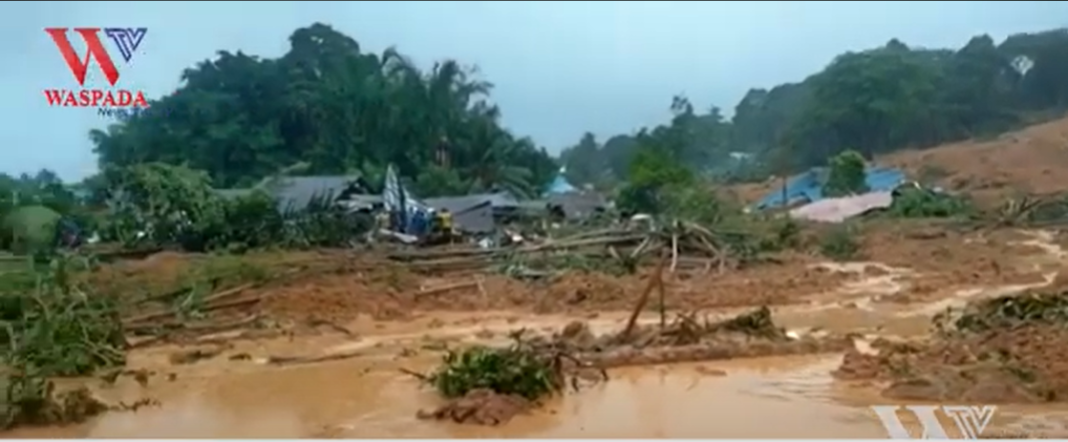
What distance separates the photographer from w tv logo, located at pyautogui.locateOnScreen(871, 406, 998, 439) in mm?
2966

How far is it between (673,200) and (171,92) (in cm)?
978

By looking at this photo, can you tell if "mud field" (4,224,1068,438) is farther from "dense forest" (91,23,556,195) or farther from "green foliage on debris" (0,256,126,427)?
"dense forest" (91,23,556,195)

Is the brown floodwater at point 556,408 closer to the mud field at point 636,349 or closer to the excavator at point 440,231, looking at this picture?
the mud field at point 636,349

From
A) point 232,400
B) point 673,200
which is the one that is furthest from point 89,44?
point 673,200

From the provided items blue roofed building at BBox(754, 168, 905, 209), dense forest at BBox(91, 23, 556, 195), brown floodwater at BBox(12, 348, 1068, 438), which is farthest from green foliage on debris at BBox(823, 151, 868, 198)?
dense forest at BBox(91, 23, 556, 195)

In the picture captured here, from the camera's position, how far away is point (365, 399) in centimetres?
454

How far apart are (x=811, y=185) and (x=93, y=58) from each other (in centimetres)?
768

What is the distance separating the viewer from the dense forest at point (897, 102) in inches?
142

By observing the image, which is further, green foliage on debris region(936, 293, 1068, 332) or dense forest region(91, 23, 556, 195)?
green foliage on debris region(936, 293, 1068, 332)

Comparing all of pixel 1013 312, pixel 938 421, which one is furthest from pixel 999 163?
pixel 938 421

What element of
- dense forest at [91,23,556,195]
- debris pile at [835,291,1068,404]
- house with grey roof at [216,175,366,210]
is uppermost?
dense forest at [91,23,556,195]

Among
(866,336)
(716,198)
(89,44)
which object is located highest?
(89,44)

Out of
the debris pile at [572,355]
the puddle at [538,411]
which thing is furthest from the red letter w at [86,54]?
the debris pile at [572,355]

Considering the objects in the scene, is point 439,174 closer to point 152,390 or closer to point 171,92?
point 152,390
